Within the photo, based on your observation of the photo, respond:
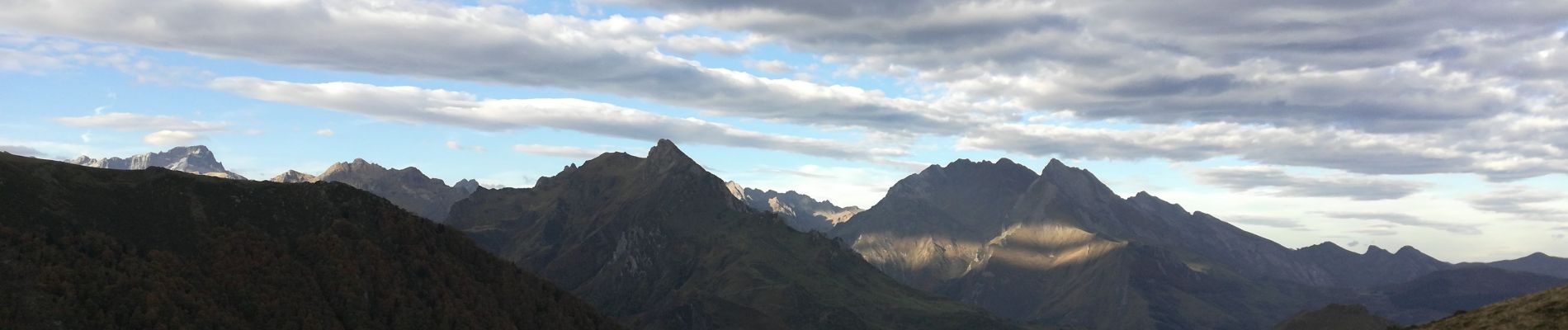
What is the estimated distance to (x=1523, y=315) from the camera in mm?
130750

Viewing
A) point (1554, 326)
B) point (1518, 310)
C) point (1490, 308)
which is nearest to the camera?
point (1554, 326)

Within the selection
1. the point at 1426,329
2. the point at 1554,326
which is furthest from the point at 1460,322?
the point at 1554,326

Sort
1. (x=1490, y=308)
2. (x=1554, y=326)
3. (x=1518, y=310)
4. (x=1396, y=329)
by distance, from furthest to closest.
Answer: (x=1396, y=329) → (x=1490, y=308) → (x=1518, y=310) → (x=1554, y=326)

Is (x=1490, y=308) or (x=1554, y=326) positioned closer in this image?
(x=1554, y=326)

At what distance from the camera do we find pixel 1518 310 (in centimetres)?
13312

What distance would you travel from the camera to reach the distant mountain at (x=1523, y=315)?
12669 cm

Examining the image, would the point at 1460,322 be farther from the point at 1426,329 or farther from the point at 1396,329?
the point at 1396,329

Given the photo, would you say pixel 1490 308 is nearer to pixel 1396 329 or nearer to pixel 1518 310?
pixel 1518 310

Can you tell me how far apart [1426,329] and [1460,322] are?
3.87 m

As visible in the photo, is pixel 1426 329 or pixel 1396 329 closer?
pixel 1426 329

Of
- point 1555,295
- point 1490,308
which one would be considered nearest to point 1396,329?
point 1490,308

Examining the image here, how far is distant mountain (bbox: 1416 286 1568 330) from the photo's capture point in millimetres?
126688

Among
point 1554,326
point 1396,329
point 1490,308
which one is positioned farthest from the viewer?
point 1396,329

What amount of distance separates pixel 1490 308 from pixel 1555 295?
33.6 feet
